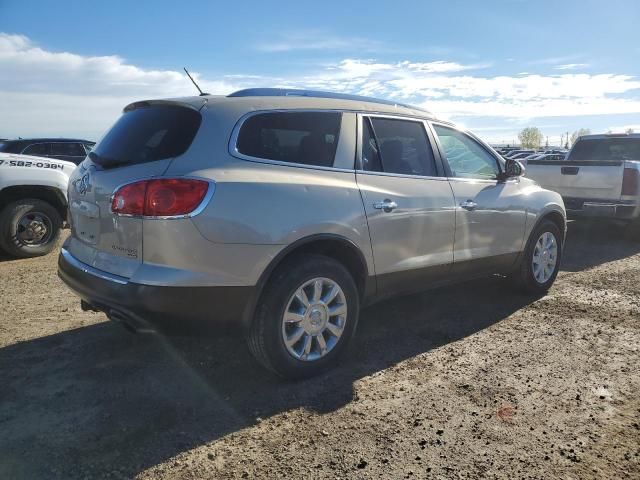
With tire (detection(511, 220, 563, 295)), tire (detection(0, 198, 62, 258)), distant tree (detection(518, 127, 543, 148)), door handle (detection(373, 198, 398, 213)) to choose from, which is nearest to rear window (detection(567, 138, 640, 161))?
tire (detection(511, 220, 563, 295))

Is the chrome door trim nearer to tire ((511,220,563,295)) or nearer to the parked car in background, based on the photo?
tire ((511,220,563,295))

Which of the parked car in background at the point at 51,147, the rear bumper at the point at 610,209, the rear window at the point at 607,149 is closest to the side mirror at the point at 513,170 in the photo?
the rear bumper at the point at 610,209

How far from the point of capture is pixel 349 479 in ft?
8.13

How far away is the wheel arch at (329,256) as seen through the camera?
3172 millimetres

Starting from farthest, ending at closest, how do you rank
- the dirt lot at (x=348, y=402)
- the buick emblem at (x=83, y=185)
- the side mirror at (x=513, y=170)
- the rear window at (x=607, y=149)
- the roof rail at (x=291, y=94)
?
the rear window at (x=607, y=149) → the side mirror at (x=513, y=170) → the roof rail at (x=291, y=94) → the buick emblem at (x=83, y=185) → the dirt lot at (x=348, y=402)

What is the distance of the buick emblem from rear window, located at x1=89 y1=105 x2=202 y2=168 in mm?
135

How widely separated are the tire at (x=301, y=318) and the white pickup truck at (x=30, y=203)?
505cm

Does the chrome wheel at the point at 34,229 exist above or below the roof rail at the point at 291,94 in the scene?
below

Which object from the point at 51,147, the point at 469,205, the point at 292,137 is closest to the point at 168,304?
the point at 292,137

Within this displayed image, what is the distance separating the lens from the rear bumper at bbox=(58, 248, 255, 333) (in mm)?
2939

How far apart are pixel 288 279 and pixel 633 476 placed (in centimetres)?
201

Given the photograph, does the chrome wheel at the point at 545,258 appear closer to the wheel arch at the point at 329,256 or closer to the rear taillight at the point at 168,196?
the wheel arch at the point at 329,256

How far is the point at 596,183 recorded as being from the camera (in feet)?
28.4

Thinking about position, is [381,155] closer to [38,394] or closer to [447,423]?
[447,423]
